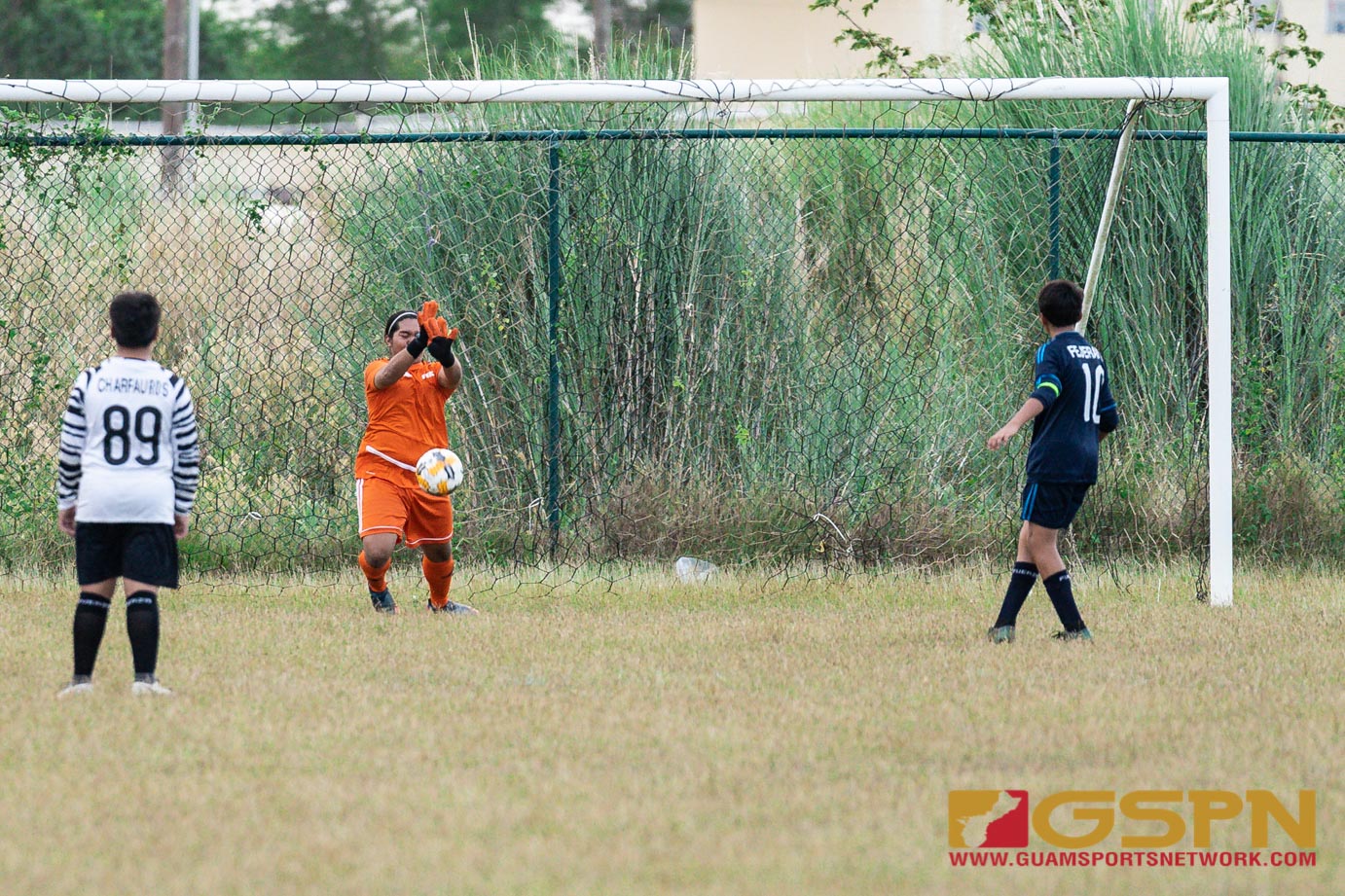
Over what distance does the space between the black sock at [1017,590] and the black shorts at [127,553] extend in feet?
11.0

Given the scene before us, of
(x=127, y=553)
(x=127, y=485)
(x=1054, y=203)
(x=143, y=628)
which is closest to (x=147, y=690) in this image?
(x=143, y=628)

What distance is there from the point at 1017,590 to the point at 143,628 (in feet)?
11.4

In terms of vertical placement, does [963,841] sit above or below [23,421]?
below

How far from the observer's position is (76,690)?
17.5ft

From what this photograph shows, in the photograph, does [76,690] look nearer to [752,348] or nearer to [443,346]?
[443,346]

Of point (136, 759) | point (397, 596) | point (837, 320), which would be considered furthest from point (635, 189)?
point (136, 759)

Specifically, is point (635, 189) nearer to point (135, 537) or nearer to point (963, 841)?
point (135, 537)

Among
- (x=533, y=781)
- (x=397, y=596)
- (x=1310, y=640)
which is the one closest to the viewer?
(x=533, y=781)

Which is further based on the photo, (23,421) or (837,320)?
(837,320)

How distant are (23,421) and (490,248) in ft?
9.05

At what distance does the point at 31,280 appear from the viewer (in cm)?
917

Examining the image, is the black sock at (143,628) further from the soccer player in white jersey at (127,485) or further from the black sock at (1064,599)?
the black sock at (1064,599)

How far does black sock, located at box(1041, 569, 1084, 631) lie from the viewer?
20.9ft

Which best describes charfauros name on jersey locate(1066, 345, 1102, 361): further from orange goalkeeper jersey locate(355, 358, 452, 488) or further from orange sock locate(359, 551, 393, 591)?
orange sock locate(359, 551, 393, 591)
